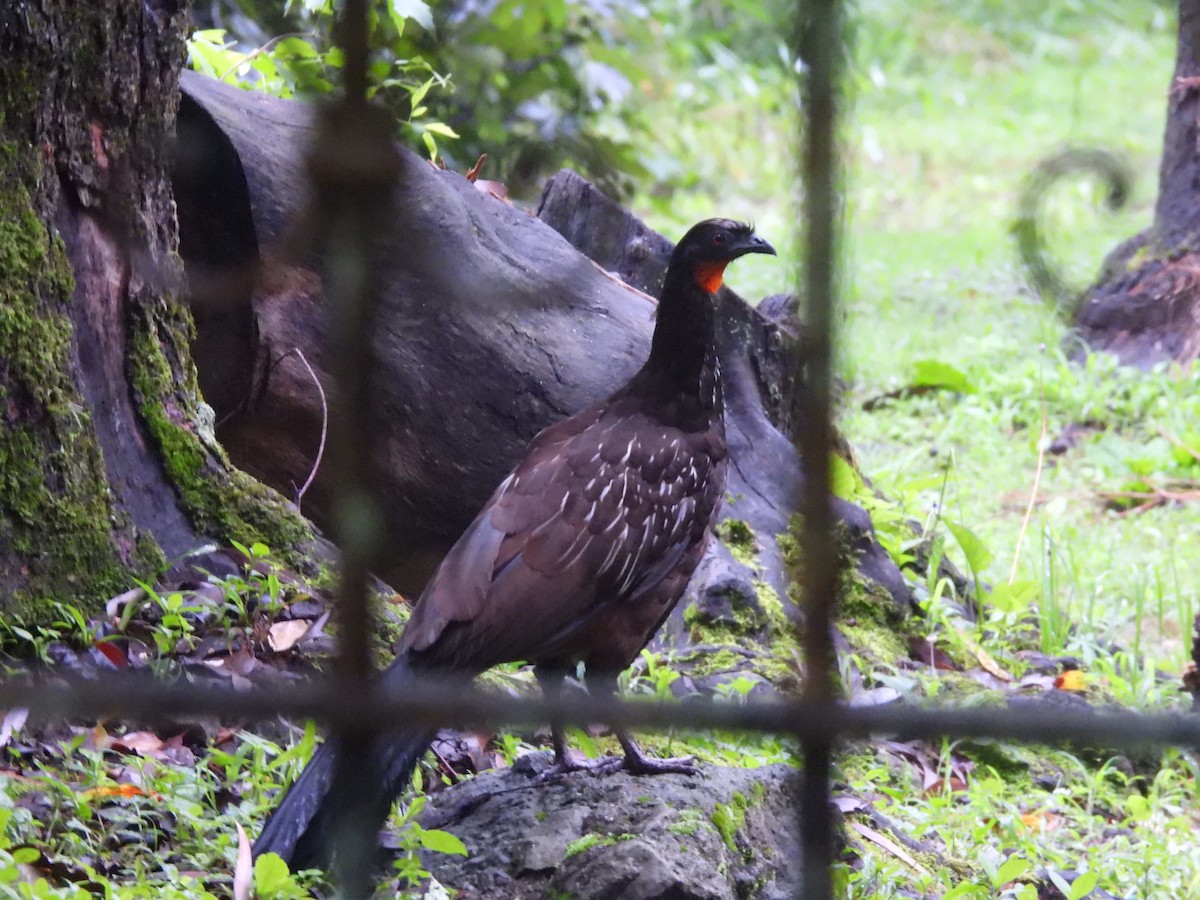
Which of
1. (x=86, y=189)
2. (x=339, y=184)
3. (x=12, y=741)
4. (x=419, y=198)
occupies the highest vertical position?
(x=419, y=198)

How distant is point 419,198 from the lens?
12.8 feet

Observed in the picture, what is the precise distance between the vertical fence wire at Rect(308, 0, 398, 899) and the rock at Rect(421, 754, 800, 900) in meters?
1.15

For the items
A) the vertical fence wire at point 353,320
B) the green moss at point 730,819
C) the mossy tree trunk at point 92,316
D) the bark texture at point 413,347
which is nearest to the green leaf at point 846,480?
the bark texture at point 413,347

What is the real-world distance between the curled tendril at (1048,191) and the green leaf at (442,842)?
1.44m

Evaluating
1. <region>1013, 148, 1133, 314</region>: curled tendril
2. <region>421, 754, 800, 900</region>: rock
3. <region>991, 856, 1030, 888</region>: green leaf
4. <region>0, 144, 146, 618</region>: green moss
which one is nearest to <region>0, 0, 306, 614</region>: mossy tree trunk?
<region>0, 144, 146, 618</region>: green moss

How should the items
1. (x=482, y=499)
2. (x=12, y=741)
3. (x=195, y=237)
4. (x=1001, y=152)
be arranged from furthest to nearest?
(x=1001, y=152)
(x=482, y=499)
(x=195, y=237)
(x=12, y=741)

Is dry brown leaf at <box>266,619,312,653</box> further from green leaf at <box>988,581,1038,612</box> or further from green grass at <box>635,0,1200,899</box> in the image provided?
green leaf at <box>988,581,1038,612</box>

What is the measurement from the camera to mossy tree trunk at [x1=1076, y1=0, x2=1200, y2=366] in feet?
23.5

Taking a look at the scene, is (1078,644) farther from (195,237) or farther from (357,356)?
(357,356)

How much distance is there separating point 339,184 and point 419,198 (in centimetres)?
289

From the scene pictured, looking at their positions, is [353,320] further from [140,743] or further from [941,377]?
[941,377]

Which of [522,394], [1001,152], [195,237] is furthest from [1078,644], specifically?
[1001,152]

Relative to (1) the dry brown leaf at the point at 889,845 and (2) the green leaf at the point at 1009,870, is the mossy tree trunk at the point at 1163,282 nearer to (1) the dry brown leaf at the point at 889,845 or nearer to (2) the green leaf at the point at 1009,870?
(1) the dry brown leaf at the point at 889,845

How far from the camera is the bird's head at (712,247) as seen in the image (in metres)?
3.48
